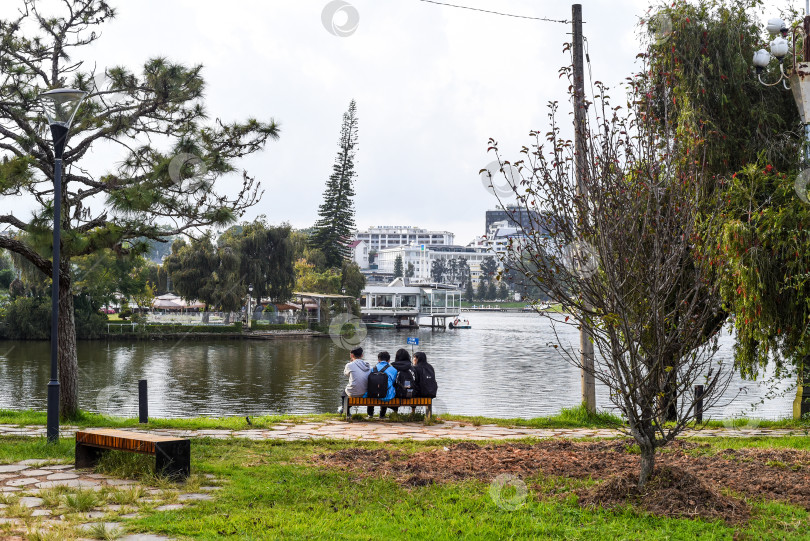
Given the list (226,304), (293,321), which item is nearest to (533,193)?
(226,304)

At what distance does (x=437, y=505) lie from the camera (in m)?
4.75

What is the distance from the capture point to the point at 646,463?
490 centimetres

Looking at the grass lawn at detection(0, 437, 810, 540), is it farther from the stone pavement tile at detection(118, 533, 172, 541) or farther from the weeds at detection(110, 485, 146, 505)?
the weeds at detection(110, 485, 146, 505)

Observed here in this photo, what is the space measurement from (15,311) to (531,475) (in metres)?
41.7

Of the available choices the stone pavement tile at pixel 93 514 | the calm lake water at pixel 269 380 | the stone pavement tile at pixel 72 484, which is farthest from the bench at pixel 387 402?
the stone pavement tile at pixel 93 514

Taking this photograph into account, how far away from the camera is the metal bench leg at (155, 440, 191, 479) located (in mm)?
5543

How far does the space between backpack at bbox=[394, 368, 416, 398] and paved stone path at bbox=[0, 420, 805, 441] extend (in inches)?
16.6

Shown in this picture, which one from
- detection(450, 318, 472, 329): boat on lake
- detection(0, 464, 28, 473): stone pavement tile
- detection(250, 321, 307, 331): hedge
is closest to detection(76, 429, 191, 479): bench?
detection(0, 464, 28, 473): stone pavement tile

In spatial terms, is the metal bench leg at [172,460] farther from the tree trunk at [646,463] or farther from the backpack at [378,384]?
the backpack at [378,384]

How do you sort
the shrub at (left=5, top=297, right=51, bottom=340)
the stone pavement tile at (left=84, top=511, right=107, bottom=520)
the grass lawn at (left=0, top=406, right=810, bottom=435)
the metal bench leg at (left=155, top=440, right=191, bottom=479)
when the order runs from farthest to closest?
the shrub at (left=5, top=297, right=51, bottom=340), the grass lawn at (left=0, top=406, right=810, bottom=435), the metal bench leg at (left=155, top=440, right=191, bottom=479), the stone pavement tile at (left=84, top=511, right=107, bottom=520)

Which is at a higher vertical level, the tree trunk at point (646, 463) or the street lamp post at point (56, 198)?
the street lamp post at point (56, 198)

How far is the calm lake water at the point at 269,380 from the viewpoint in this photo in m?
17.3

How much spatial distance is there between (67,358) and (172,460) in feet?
17.6

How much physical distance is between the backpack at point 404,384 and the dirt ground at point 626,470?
104 inches
